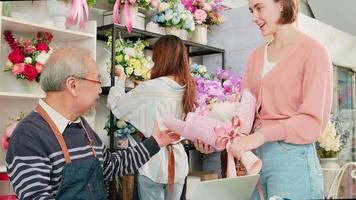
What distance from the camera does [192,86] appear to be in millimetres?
2820

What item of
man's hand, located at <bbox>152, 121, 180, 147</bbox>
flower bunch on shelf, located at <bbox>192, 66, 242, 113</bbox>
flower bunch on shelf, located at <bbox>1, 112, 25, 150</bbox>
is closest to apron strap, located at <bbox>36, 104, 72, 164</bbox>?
man's hand, located at <bbox>152, 121, 180, 147</bbox>

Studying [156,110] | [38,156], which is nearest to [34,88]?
[156,110]

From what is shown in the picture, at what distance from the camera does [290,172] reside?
4.63ft

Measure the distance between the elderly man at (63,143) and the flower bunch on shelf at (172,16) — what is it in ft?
5.65

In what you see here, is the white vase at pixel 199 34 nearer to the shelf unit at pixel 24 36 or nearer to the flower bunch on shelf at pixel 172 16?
the flower bunch on shelf at pixel 172 16

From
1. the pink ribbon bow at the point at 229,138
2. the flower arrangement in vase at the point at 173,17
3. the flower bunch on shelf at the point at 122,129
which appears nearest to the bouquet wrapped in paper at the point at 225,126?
the pink ribbon bow at the point at 229,138

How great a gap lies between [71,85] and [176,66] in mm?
1209

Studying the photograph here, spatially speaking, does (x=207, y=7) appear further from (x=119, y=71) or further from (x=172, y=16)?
(x=119, y=71)

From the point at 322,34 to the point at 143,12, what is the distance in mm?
1969

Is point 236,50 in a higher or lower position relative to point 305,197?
higher

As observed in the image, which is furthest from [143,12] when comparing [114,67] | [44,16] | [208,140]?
[208,140]

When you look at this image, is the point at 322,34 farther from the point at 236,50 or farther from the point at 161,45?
the point at 161,45

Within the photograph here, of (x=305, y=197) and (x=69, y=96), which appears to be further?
(x=69, y=96)

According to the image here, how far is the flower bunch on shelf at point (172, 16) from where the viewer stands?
3418mm
